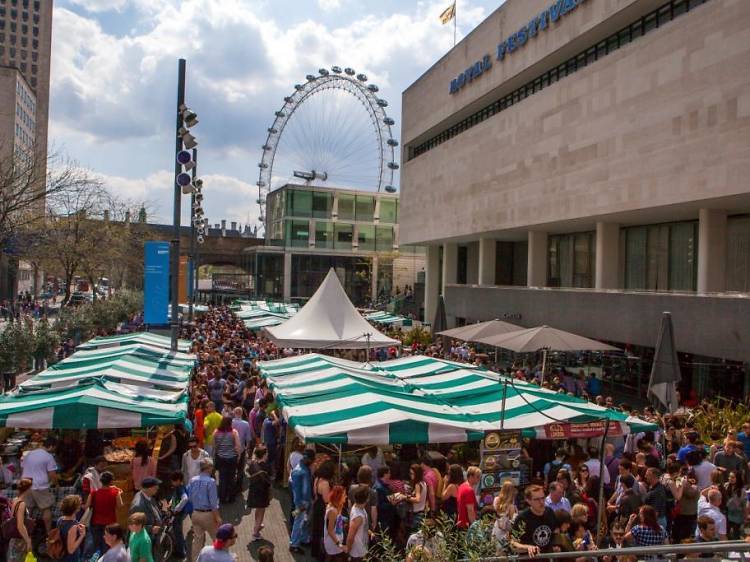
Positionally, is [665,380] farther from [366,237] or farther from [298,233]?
[366,237]

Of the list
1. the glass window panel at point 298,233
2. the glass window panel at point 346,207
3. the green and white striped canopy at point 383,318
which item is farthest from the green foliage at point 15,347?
the glass window panel at point 346,207

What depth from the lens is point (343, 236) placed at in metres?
77.6

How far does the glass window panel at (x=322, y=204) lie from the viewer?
2982 inches

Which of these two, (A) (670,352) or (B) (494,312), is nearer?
(A) (670,352)

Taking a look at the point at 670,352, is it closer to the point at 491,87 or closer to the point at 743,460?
the point at 743,460

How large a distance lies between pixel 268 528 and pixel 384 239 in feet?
230

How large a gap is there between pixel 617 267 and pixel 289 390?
64.2 feet

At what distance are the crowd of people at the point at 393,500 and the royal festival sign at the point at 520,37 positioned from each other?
2132 cm

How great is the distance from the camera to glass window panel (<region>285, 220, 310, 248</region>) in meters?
74.6

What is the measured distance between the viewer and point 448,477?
908 centimetres

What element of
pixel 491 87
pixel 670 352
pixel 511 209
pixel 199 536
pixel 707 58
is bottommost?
pixel 199 536

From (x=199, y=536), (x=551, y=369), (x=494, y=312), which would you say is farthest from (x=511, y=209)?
(x=199, y=536)

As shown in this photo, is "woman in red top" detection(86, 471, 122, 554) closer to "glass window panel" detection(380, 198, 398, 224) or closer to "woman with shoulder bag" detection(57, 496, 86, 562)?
"woman with shoulder bag" detection(57, 496, 86, 562)

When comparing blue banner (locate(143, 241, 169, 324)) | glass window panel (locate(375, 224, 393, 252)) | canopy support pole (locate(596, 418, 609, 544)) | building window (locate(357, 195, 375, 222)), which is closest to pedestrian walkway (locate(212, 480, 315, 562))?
canopy support pole (locate(596, 418, 609, 544))
